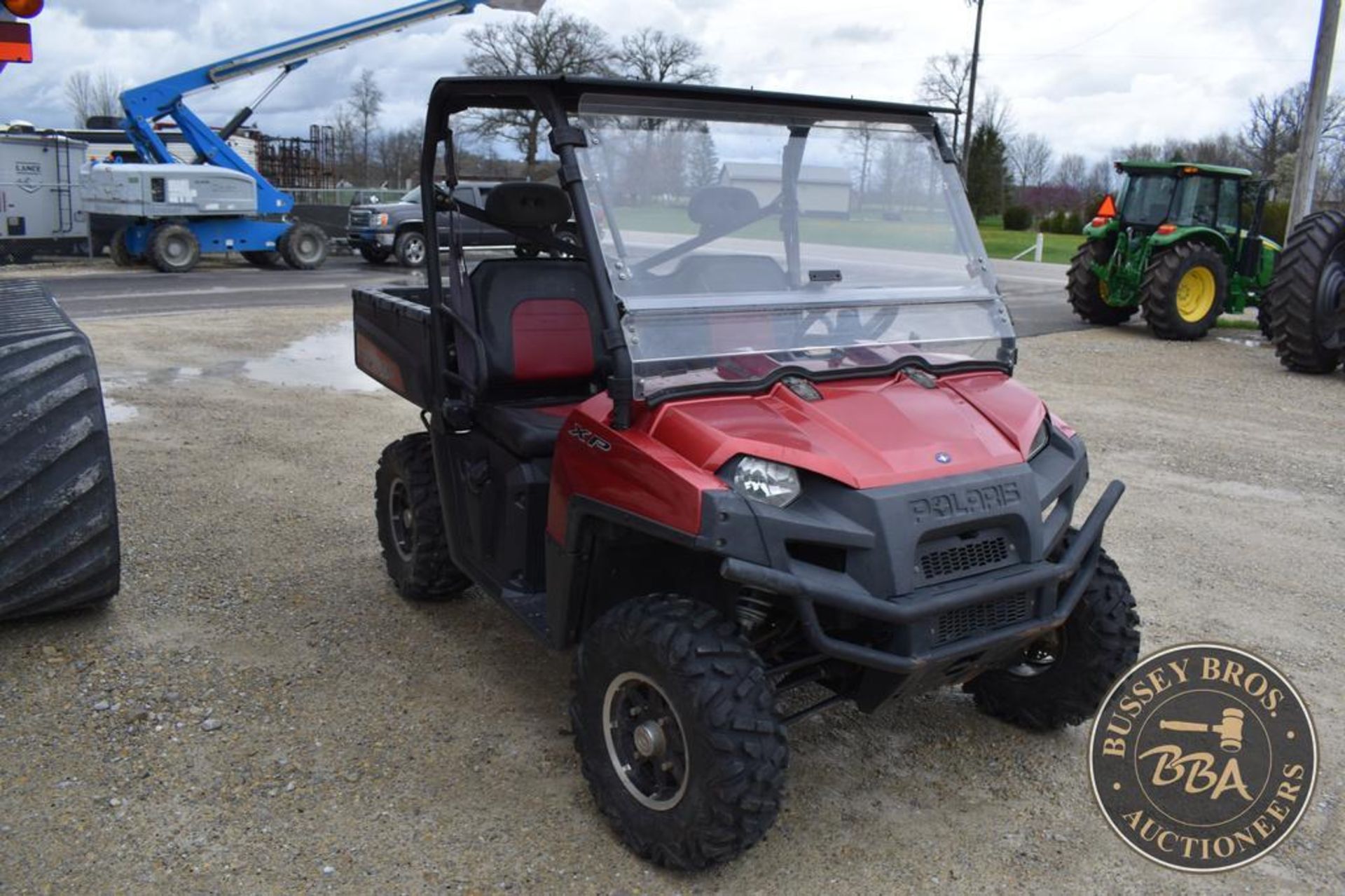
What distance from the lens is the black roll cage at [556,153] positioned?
318 centimetres

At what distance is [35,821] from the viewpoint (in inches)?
127

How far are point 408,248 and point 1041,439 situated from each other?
18580 millimetres

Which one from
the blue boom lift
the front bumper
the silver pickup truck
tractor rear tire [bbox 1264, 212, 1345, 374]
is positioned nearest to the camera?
the front bumper

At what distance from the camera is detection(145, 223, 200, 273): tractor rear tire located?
18.5 meters

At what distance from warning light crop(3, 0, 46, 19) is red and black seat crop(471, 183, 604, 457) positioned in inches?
59.3

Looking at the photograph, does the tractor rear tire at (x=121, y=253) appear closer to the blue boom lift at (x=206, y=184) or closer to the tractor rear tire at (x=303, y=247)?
the blue boom lift at (x=206, y=184)

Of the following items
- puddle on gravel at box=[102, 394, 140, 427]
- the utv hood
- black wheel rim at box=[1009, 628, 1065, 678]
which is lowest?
puddle on gravel at box=[102, 394, 140, 427]

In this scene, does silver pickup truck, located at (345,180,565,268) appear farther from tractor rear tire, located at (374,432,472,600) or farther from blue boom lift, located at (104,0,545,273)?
tractor rear tire, located at (374,432,472,600)

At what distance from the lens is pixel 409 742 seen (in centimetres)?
375

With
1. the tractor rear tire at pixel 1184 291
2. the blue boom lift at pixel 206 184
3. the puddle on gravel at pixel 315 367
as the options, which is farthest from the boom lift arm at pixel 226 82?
the tractor rear tire at pixel 1184 291

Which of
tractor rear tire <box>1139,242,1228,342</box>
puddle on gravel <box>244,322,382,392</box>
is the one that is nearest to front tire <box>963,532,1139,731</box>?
puddle on gravel <box>244,322,382,392</box>

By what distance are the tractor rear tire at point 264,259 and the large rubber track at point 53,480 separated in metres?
17.1

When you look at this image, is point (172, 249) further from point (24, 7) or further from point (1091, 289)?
point (24, 7)

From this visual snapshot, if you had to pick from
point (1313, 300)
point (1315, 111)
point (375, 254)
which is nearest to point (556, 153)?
point (1313, 300)
